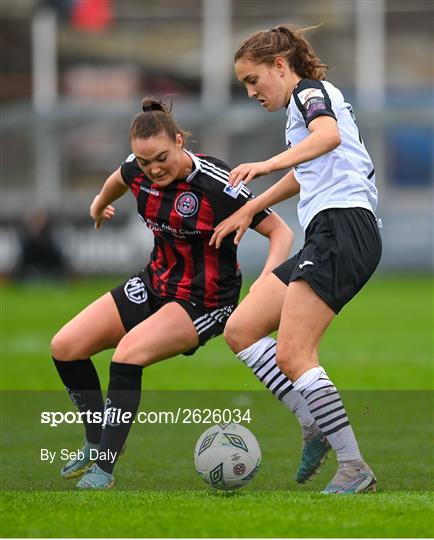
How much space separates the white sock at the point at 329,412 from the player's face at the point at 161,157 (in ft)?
4.51

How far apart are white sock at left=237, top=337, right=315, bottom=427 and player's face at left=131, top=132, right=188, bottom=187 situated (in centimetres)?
101

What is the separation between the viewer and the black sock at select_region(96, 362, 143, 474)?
6.09 meters

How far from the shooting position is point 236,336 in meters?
6.01

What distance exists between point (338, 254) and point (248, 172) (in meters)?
0.58

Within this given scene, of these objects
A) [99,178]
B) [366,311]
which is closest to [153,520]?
[366,311]

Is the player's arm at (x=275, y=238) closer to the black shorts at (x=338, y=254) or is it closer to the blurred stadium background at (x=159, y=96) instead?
the black shorts at (x=338, y=254)

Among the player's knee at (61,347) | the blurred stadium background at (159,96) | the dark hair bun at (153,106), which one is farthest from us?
the blurred stadium background at (159,96)

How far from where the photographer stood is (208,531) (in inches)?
185

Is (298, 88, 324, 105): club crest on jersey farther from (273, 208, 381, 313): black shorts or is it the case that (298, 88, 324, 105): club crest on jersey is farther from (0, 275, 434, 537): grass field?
(0, 275, 434, 537): grass field

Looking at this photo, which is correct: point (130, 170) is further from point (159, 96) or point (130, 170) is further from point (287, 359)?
point (159, 96)

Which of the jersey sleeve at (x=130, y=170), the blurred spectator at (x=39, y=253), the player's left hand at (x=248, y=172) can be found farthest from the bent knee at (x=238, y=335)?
the blurred spectator at (x=39, y=253)

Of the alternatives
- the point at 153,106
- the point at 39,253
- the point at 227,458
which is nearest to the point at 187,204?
the point at 153,106

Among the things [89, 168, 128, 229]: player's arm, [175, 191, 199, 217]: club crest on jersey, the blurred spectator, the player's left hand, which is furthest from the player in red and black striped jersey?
the blurred spectator

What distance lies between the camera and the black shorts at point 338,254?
221 inches
